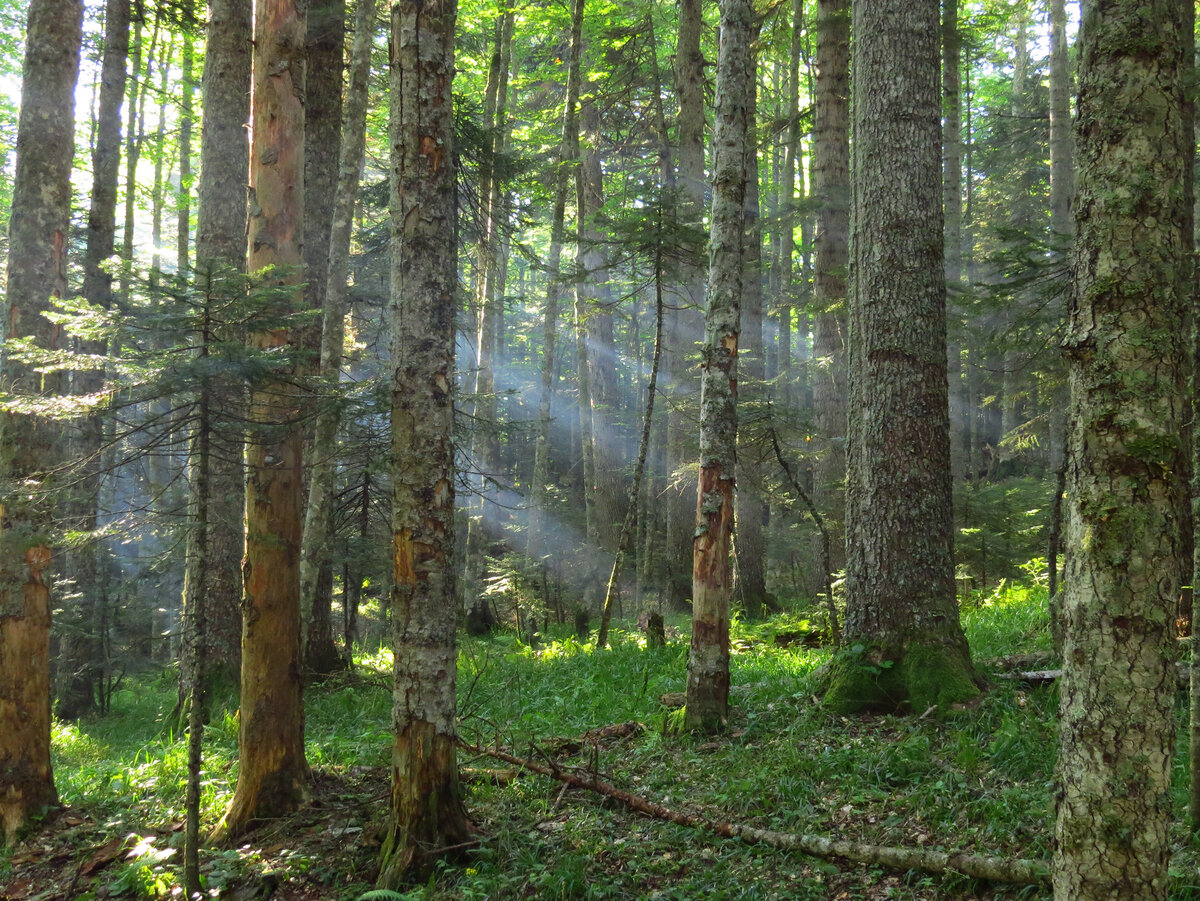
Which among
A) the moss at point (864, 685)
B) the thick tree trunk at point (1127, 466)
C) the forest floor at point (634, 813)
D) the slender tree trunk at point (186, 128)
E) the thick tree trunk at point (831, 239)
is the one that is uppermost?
the slender tree trunk at point (186, 128)

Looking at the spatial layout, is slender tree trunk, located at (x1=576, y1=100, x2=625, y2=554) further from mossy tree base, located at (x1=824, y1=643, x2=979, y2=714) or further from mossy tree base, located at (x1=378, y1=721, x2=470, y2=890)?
mossy tree base, located at (x1=378, y1=721, x2=470, y2=890)

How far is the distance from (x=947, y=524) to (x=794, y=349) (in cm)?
3579

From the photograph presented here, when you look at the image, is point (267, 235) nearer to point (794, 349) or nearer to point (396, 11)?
point (396, 11)

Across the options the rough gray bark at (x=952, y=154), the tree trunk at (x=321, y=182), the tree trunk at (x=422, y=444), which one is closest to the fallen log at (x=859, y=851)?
the tree trunk at (x=422, y=444)

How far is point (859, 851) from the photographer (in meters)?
4.26

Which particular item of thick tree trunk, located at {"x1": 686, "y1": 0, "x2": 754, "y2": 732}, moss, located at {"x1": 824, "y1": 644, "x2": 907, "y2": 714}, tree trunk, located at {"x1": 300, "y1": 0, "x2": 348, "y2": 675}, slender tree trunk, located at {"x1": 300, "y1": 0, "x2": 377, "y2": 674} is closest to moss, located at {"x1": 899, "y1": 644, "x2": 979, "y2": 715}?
moss, located at {"x1": 824, "y1": 644, "x2": 907, "y2": 714}

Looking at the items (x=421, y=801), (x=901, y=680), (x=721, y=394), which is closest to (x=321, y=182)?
(x=721, y=394)

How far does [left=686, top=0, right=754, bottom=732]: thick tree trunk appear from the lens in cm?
673

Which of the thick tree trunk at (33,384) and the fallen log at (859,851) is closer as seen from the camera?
the fallen log at (859,851)

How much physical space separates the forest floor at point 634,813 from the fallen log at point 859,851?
5 centimetres

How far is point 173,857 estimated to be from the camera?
527cm

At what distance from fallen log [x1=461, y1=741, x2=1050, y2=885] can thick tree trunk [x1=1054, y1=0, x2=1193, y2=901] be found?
1.48 metres

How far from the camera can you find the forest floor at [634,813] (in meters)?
4.37

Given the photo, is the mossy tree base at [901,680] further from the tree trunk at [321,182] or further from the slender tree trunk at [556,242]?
the slender tree trunk at [556,242]
